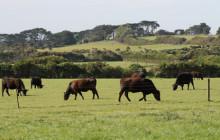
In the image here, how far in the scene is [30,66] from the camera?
9769 centimetres

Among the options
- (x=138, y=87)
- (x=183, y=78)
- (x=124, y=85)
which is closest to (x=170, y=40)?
(x=183, y=78)

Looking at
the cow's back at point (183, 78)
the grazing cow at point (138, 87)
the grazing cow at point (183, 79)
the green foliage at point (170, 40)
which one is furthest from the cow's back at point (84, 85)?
the green foliage at point (170, 40)

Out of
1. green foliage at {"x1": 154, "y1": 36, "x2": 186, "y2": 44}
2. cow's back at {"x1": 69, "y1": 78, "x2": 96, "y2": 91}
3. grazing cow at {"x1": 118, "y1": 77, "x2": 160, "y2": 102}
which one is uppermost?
grazing cow at {"x1": 118, "y1": 77, "x2": 160, "y2": 102}

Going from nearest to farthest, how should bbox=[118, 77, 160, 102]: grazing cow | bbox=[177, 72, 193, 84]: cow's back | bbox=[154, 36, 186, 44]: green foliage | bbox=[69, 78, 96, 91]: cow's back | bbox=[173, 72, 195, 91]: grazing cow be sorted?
bbox=[118, 77, 160, 102]: grazing cow, bbox=[69, 78, 96, 91]: cow's back, bbox=[173, 72, 195, 91]: grazing cow, bbox=[177, 72, 193, 84]: cow's back, bbox=[154, 36, 186, 44]: green foliage

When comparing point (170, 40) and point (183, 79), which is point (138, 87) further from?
point (170, 40)

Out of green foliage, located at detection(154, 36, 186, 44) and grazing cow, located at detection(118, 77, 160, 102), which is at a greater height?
grazing cow, located at detection(118, 77, 160, 102)

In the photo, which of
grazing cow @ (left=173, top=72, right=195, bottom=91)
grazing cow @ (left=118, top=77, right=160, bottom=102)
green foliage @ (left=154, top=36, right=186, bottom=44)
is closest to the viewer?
grazing cow @ (left=118, top=77, right=160, bottom=102)

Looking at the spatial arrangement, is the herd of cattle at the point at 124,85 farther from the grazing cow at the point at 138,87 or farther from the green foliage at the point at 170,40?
the green foliage at the point at 170,40

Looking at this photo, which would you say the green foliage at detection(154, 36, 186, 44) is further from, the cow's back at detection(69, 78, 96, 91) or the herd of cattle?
the cow's back at detection(69, 78, 96, 91)

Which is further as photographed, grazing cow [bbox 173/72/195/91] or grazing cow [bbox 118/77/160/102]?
grazing cow [bbox 173/72/195/91]

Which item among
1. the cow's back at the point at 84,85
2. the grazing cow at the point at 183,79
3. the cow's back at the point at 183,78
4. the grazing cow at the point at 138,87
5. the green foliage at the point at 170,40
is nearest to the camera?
the grazing cow at the point at 138,87

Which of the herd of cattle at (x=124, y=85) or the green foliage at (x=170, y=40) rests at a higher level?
the herd of cattle at (x=124, y=85)

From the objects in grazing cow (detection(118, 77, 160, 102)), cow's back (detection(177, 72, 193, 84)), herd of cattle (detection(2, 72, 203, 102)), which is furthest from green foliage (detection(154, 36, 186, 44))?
grazing cow (detection(118, 77, 160, 102))

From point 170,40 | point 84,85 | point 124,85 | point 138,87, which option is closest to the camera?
point 138,87
